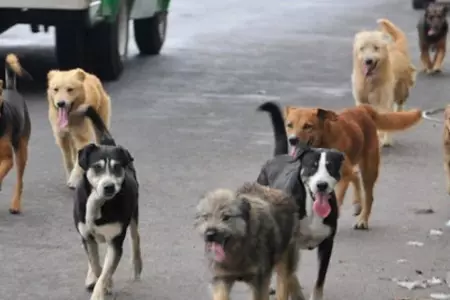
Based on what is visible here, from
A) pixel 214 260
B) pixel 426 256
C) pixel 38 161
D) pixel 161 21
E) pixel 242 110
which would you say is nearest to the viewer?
pixel 214 260

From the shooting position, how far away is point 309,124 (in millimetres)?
8641

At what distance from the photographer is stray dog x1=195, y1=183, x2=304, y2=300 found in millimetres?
5824

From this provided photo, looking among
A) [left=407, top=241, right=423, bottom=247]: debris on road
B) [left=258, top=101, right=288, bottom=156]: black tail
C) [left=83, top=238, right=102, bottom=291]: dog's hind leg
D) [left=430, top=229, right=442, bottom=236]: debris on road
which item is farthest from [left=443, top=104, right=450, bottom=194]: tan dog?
[left=83, top=238, right=102, bottom=291]: dog's hind leg

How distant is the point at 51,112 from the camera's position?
1033 cm

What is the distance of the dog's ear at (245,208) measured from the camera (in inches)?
233

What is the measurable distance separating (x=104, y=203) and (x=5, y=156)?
249cm

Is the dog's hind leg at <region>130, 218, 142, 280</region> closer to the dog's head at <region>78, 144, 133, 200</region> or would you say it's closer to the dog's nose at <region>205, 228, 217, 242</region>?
the dog's head at <region>78, 144, 133, 200</region>

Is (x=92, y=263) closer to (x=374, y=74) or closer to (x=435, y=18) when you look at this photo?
(x=374, y=74)

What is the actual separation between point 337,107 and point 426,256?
6168 mm

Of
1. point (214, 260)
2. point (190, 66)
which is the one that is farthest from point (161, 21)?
point (214, 260)

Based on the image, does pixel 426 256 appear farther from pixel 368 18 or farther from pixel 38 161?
pixel 368 18

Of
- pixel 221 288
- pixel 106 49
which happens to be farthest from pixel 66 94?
pixel 106 49

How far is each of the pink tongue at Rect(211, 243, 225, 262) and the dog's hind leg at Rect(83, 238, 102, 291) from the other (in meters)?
1.31

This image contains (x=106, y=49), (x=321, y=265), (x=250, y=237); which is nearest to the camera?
(x=250, y=237)
